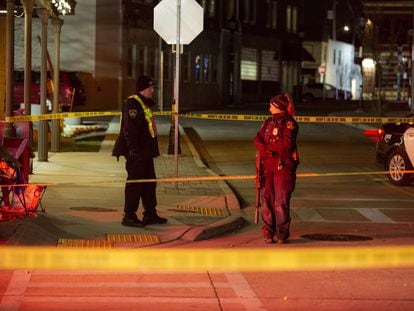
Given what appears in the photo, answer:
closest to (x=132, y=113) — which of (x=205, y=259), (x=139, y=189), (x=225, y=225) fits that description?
(x=139, y=189)

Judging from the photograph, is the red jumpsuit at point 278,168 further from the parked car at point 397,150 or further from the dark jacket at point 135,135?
the parked car at point 397,150

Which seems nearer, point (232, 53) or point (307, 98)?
point (232, 53)

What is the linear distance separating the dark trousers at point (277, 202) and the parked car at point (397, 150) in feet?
18.0

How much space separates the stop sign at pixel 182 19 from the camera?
15.2m

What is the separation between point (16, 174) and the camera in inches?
432

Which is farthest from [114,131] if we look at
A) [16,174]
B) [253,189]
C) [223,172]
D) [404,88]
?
[404,88]

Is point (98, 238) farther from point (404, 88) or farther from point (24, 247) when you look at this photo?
point (404, 88)

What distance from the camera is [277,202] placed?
10.5 meters

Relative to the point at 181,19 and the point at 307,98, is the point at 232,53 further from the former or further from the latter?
the point at 181,19

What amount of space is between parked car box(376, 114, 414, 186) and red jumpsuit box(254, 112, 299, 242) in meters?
5.53

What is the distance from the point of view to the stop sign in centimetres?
1520

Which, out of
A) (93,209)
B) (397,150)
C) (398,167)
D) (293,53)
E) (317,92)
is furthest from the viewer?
(317,92)

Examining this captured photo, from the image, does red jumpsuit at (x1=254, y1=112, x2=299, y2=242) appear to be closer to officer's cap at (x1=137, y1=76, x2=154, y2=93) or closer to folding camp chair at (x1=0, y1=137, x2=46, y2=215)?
officer's cap at (x1=137, y1=76, x2=154, y2=93)

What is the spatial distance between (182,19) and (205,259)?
21.6 ft
